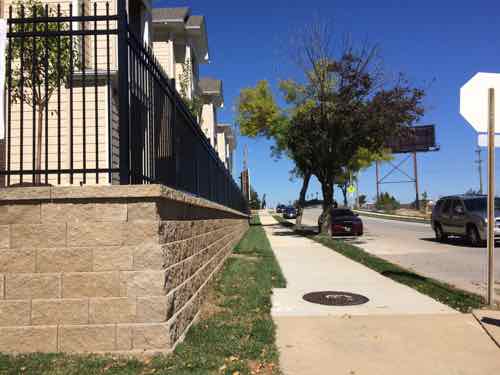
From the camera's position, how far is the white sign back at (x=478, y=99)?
6.57m

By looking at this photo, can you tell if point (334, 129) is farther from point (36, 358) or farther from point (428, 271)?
point (36, 358)

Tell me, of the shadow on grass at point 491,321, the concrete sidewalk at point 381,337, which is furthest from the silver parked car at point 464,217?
the shadow on grass at point 491,321

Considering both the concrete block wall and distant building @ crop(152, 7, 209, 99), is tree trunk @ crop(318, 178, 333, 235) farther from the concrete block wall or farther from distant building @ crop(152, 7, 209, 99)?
the concrete block wall

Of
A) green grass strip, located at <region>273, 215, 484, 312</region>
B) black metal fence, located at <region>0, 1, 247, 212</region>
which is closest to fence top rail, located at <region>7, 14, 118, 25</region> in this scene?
black metal fence, located at <region>0, 1, 247, 212</region>

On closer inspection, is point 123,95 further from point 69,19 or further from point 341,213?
point 341,213

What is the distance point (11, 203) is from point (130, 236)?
1.13 m

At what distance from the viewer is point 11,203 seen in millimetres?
4453

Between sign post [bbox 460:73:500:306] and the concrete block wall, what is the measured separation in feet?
14.7

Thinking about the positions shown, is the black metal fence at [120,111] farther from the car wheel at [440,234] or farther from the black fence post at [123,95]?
the car wheel at [440,234]

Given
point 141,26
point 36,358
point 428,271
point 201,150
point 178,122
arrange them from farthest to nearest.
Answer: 1. point 141,26
2. point 428,271
3. point 201,150
4. point 178,122
5. point 36,358

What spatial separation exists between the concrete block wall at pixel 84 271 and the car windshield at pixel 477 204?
15252 mm

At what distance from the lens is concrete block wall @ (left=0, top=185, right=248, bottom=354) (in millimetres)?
4348

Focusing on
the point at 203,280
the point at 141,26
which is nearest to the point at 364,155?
the point at 141,26

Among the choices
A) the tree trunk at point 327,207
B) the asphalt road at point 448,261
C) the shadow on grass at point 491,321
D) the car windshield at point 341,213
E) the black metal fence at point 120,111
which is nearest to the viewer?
the black metal fence at point 120,111
